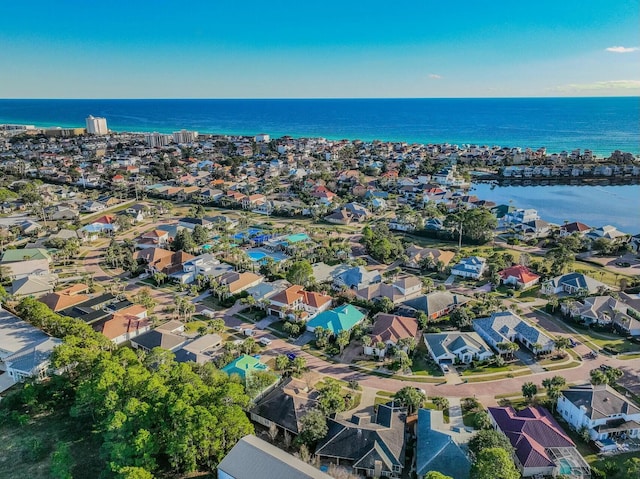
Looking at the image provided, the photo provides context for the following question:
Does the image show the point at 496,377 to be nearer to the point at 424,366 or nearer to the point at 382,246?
the point at 424,366

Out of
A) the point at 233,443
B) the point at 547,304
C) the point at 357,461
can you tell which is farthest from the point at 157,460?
the point at 547,304

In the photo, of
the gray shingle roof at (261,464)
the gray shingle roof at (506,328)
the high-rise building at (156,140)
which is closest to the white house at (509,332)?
the gray shingle roof at (506,328)

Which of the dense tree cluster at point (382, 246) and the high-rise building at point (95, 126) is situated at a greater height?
the high-rise building at point (95, 126)

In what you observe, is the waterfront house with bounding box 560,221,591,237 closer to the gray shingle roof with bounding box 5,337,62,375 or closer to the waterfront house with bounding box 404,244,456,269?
the waterfront house with bounding box 404,244,456,269

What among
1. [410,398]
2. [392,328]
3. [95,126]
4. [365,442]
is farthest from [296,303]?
[95,126]

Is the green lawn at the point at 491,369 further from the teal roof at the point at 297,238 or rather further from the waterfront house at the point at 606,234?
the waterfront house at the point at 606,234

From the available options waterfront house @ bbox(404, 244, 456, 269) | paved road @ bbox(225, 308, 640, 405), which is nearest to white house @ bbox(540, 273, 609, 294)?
paved road @ bbox(225, 308, 640, 405)

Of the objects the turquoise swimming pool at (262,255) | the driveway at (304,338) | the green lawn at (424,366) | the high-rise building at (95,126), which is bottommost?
the driveway at (304,338)

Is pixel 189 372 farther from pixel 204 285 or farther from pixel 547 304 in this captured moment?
pixel 547 304

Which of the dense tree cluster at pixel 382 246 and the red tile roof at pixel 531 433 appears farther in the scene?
the dense tree cluster at pixel 382 246
